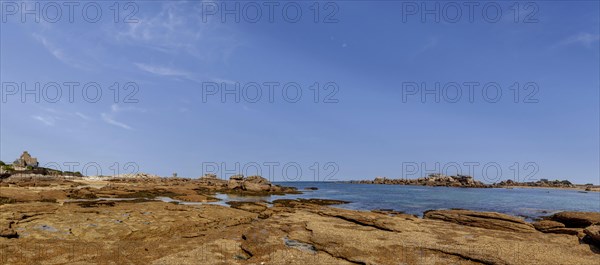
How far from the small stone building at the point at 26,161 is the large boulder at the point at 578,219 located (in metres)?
131

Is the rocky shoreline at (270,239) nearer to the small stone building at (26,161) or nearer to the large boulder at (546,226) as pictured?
the large boulder at (546,226)

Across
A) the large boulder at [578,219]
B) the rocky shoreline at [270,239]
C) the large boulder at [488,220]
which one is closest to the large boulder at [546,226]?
the rocky shoreline at [270,239]

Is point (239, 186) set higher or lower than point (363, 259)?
lower

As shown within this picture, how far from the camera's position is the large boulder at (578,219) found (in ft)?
86.8

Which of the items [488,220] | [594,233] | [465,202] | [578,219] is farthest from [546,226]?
[465,202]

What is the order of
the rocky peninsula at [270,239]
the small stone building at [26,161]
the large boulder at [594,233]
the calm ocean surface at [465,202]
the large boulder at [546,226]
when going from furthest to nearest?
1. the small stone building at [26,161]
2. the calm ocean surface at [465,202]
3. the large boulder at [546,226]
4. the large boulder at [594,233]
5. the rocky peninsula at [270,239]

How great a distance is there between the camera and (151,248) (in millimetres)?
17031

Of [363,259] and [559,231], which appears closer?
[363,259]

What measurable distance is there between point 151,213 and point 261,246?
1536 cm

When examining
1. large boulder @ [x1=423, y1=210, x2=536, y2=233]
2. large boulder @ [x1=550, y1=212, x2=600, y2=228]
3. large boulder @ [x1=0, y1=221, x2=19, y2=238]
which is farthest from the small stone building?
large boulder @ [x1=550, y1=212, x2=600, y2=228]

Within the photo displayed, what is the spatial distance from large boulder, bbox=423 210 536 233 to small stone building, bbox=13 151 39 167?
12204cm

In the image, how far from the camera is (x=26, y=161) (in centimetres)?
10194

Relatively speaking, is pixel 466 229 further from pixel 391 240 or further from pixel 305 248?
pixel 305 248

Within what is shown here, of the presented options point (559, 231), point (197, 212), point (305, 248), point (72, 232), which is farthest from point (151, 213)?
point (559, 231)
